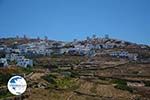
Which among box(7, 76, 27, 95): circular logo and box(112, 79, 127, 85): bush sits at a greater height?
box(7, 76, 27, 95): circular logo

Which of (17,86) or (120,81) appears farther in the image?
(120,81)

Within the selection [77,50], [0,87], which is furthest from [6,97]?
[77,50]

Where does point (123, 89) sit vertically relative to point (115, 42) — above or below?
below

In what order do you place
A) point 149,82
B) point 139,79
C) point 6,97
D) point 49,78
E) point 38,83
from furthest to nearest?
point 139,79 → point 149,82 → point 49,78 → point 38,83 → point 6,97

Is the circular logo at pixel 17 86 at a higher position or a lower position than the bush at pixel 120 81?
higher

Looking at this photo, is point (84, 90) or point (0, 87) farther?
point (84, 90)

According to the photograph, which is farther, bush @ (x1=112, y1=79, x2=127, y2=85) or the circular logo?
bush @ (x1=112, y1=79, x2=127, y2=85)

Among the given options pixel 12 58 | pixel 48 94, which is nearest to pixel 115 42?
pixel 12 58

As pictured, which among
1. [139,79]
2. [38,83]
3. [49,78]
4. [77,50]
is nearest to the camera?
[38,83]

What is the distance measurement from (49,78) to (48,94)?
11721mm

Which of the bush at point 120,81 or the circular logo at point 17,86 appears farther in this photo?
the bush at point 120,81

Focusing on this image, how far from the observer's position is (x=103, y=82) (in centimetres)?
5000

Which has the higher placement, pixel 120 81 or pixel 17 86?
pixel 17 86

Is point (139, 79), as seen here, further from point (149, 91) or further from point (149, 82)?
point (149, 91)
